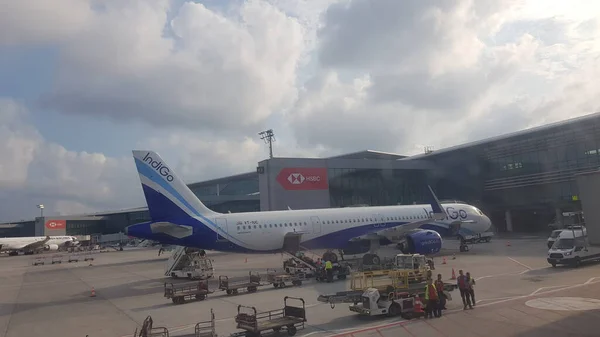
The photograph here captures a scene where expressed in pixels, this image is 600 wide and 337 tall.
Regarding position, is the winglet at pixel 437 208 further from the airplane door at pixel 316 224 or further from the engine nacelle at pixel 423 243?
the airplane door at pixel 316 224

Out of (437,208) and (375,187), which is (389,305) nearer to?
(437,208)

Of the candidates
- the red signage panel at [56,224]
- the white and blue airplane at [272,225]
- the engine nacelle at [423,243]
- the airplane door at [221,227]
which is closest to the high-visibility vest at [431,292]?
the white and blue airplane at [272,225]

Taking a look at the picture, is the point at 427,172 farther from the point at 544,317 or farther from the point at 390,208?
the point at 544,317

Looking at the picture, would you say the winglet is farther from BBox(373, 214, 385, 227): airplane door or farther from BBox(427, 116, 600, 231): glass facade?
BBox(427, 116, 600, 231): glass facade

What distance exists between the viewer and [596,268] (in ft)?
78.8

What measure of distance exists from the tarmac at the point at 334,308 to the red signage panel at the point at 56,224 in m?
98.4

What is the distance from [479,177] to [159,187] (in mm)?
53670

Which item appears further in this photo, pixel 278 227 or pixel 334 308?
pixel 278 227

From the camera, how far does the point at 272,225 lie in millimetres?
29844

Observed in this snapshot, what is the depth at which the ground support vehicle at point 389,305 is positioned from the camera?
15.0 meters

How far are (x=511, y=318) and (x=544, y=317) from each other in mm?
1002

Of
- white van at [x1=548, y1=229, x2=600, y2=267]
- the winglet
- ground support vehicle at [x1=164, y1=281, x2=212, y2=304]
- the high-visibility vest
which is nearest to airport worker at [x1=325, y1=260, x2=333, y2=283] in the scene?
ground support vehicle at [x1=164, y1=281, x2=212, y2=304]

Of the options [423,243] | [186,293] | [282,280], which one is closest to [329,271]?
[282,280]

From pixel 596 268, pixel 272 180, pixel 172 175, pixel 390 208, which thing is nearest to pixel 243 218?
pixel 172 175
